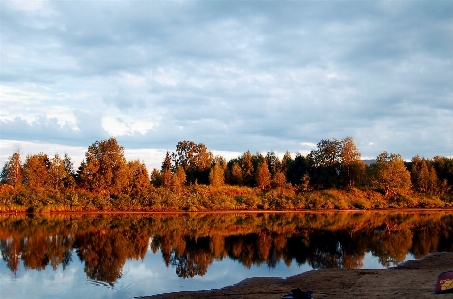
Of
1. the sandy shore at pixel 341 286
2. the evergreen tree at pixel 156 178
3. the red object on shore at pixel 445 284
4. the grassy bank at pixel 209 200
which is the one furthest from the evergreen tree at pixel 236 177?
the red object on shore at pixel 445 284

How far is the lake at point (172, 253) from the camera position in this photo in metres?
16.7

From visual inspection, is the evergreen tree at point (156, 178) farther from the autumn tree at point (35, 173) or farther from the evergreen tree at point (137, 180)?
the autumn tree at point (35, 173)

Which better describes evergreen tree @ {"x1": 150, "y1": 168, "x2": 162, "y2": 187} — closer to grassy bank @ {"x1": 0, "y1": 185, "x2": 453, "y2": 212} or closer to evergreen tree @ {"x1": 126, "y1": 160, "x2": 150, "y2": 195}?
evergreen tree @ {"x1": 126, "y1": 160, "x2": 150, "y2": 195}

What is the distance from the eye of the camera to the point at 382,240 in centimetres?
3006

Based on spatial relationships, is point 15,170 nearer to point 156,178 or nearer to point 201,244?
point 156,178

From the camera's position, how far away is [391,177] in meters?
68.6

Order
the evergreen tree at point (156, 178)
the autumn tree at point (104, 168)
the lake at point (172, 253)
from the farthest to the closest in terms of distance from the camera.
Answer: the evergreen tree at point (156, 178) → the autumn tree at point (104, 168) → the lake at point (172, 253)

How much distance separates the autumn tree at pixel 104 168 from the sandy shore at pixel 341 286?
1682 inches

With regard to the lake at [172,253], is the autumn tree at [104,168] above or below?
above

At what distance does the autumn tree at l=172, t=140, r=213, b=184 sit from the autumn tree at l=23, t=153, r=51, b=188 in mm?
25181

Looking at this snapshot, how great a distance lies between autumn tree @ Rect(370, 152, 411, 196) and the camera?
68312mm

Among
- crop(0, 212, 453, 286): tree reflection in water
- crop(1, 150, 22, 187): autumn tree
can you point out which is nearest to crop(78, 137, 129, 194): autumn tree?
crop(1, 150, 22, 187): autumn tree

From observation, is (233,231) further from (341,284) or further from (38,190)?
(38,190)

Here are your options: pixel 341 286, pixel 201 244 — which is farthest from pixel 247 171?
pixel 341 286
